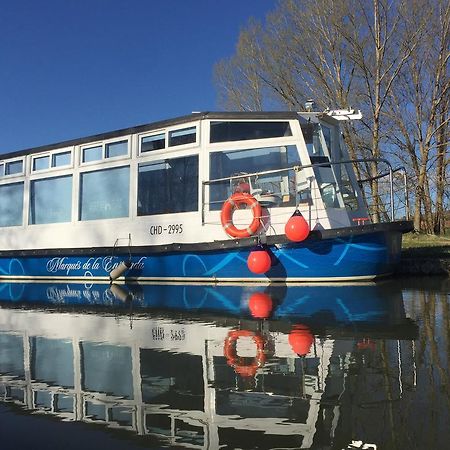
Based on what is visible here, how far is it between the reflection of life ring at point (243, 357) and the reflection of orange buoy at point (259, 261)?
11.3 ft

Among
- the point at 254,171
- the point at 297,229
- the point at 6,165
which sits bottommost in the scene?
the point at 297,229

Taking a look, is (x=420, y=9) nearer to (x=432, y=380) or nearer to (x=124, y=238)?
(x=124, y=238)

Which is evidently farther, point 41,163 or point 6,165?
point 6,165

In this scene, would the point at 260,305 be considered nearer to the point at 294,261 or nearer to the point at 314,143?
the point at 294,261

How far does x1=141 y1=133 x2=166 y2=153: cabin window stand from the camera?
1030 centimetres

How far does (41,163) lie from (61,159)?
0.73 m

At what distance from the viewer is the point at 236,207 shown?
29.9 feet

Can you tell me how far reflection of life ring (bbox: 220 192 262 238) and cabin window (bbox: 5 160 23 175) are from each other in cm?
667

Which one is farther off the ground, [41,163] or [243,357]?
[41,163]

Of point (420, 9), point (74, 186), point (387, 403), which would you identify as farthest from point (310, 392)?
point (420, 9)

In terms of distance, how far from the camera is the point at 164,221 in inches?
399

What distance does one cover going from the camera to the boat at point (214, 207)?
8711 millimetres

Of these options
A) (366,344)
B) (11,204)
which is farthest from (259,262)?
(11,204)

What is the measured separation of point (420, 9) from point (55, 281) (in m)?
16.8
